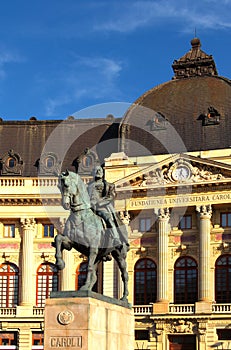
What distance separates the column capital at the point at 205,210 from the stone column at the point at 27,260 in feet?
47.2

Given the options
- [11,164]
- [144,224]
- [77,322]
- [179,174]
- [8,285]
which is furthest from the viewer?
[11,164]

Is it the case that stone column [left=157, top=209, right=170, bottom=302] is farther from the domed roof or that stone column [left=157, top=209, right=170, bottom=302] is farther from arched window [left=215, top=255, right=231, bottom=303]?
the domed roof

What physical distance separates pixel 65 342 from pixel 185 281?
4091 cm

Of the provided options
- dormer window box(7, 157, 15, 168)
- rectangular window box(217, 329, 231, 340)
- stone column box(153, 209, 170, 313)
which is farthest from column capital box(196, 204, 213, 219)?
dormer window box(7, 157, 15, 168)

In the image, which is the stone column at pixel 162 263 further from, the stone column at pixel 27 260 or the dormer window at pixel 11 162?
the dormer window at pixel 11 162

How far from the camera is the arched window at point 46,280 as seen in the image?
72.2 metres

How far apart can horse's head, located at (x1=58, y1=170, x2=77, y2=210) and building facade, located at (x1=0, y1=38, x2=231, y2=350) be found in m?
36.4

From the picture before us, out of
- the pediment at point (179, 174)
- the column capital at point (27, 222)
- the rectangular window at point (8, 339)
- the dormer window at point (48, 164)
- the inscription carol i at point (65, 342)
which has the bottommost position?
the inscription carol i at point (65, 342)

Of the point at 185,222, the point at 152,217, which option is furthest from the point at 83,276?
the point at 185,222

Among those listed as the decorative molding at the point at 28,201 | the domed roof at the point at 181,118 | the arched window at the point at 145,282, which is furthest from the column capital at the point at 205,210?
the decorative molding at the point at 28,201

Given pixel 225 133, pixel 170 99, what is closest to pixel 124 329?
pixel 225 133

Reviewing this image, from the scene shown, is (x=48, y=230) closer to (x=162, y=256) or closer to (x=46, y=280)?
(x=46, y=280)

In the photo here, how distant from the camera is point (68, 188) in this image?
29.9 metres

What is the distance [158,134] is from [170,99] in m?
4.35
